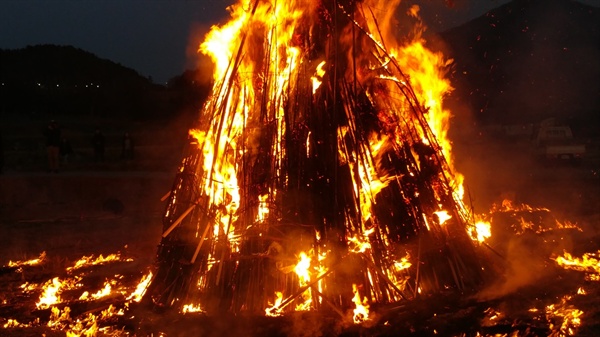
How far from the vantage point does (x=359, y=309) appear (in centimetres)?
462

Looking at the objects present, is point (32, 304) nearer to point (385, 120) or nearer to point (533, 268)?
point (385, 120)

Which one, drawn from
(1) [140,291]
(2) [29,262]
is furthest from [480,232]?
(2) [29,262]

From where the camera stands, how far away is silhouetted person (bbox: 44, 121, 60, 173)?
1678 centimetres

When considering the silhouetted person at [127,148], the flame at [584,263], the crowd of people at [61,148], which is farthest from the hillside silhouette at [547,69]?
the flame at [584,263]

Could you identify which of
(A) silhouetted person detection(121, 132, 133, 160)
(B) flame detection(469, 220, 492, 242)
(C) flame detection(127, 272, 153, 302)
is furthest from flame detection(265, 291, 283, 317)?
(A) silhouetted person detection(121, 132, 133, 160)

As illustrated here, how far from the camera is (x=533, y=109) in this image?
1483 inches

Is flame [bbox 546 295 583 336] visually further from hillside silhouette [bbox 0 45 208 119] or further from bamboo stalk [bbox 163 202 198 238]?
hillside silhouette [bbox 0 45 208 119]

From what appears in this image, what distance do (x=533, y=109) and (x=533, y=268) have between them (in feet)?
115

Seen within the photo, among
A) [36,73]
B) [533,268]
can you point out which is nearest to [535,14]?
[533,268]

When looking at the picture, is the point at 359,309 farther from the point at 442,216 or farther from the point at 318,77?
the point at 318,77

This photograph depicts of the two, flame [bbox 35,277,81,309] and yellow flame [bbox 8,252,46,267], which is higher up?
yellow flame [bbox 8,252,46,267]

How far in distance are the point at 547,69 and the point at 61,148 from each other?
33147 millimetres

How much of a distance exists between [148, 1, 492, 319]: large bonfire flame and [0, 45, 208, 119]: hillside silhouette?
114 ft

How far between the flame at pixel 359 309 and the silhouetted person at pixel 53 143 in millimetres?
14248
